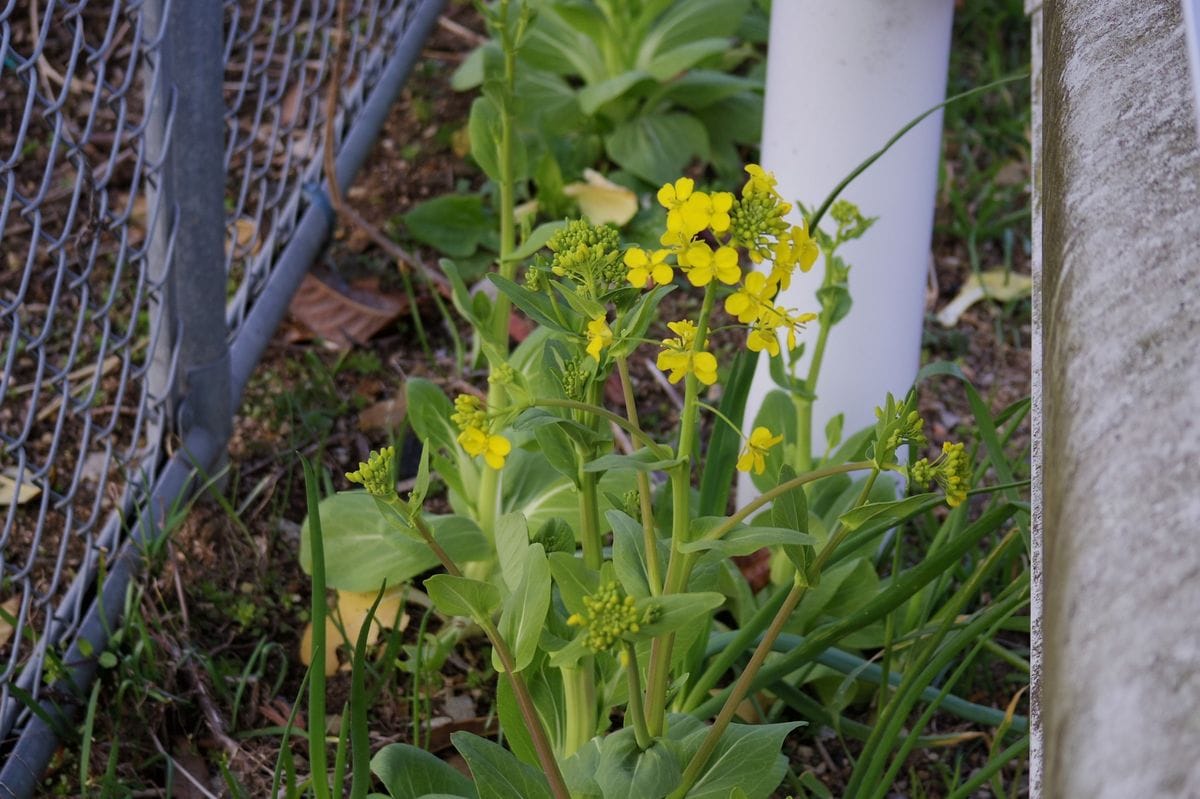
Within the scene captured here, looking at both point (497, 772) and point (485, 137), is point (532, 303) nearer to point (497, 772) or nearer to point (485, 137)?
point (497, 772)

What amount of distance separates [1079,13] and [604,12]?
1462mm

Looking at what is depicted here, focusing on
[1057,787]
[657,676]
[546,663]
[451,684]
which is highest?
[1057,787]

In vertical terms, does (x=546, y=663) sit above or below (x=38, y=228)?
below

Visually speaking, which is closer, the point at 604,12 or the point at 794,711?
the point at 794,711

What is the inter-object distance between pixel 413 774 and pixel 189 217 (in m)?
0.92

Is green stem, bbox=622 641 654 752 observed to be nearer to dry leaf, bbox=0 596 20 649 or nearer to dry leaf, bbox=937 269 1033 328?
dry leaf, bbox=0 596 20 649

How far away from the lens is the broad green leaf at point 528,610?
1009 mm

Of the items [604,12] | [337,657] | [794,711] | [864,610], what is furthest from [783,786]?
[604,12]

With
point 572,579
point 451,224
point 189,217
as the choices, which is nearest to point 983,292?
point 451,224

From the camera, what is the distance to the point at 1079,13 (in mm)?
1062

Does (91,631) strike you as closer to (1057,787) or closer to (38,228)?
(38,228)

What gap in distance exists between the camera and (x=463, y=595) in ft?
3.32

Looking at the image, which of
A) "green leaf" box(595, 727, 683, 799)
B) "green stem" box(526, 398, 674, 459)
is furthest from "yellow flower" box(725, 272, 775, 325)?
"green leaf" box(595, 727, 683, 799)

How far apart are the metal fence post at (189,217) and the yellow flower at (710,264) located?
973 mm
